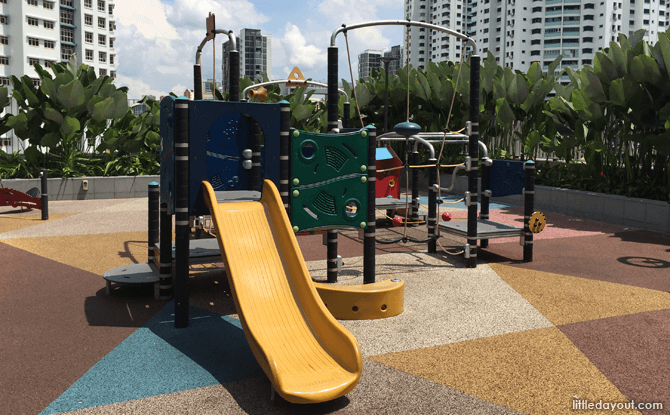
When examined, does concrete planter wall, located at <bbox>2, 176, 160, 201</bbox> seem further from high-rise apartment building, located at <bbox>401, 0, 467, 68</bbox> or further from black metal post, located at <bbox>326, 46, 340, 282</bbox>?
high-rise apartment building, located at <bbox>401, 0, 467, 68</bbox>

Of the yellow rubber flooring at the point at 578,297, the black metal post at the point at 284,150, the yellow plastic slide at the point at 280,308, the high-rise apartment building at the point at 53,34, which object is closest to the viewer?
the yellow plastic slide at the point at 280,308

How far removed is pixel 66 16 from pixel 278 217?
87015mm

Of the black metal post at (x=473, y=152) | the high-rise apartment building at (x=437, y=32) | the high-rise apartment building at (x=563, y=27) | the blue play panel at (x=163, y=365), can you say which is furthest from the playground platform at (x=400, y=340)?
the high-rise apartment building at (x=437, y=32)

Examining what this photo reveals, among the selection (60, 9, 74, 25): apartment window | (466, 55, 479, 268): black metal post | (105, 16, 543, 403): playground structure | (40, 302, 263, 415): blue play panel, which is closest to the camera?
(40, 302, 263, 415): blue play panel

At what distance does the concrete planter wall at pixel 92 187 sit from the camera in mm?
15109

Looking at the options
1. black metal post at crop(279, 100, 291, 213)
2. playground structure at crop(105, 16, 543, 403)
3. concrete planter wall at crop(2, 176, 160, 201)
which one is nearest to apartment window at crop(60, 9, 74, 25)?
concrete planter wall at crop(2, 176, 160, 201)

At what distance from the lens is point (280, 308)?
4602mm

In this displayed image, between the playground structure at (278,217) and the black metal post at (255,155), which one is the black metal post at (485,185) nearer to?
the playground structure at (278,217)

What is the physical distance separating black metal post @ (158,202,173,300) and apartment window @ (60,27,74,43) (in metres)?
83.8

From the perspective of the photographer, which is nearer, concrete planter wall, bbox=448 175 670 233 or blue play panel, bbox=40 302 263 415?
blue play panel, bbox=40 302 263 415

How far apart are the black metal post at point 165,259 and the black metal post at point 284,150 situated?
1313 millimetres

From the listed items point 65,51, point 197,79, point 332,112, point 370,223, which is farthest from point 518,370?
point 65,51

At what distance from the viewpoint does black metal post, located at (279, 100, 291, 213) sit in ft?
19.7

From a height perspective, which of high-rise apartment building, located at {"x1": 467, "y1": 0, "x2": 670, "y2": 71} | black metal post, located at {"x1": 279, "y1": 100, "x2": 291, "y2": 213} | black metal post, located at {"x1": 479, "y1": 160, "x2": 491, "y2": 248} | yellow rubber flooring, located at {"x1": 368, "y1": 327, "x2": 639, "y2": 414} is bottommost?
yellow rubber flooring, located at {"x1": 368, "y1": 327, "x2": 639, "y2": 414}
